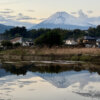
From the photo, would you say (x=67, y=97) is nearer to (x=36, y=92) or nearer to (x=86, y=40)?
(x=36, y=92)

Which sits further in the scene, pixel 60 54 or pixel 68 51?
pixel 60 54

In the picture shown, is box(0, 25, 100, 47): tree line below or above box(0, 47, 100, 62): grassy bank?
above

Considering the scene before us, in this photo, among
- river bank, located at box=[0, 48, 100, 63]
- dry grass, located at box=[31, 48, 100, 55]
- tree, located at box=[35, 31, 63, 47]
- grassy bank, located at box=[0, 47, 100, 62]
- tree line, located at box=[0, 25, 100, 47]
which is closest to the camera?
river bank, located at box=[0, 48, 100, 63]

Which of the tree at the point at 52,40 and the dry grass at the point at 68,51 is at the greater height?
the tree at the point at 52,40

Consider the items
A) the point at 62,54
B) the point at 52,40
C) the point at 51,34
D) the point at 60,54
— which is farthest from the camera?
the point at 51,34

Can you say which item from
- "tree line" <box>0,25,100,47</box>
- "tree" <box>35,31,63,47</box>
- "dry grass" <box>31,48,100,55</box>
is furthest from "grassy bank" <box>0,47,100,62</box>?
"tree line" <box>0,25,100,47</box>

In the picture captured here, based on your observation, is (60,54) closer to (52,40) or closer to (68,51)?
(68,51)

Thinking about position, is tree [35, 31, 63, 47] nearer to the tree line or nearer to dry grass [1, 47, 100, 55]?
the tree line

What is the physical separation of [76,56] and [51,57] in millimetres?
5623

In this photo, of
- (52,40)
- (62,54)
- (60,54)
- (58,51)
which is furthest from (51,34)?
(62,54)

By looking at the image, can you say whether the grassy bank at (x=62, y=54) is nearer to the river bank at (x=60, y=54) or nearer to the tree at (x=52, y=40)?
the river bank at (x=60, y=54)

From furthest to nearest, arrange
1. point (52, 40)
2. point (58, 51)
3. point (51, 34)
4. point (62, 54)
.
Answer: point (51, 34), point (52, 40), point (58, 51), point (62, 54)

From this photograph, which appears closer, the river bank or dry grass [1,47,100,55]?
the river bank

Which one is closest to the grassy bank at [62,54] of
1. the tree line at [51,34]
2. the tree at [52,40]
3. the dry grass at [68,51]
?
the dry grass at [68,51]
